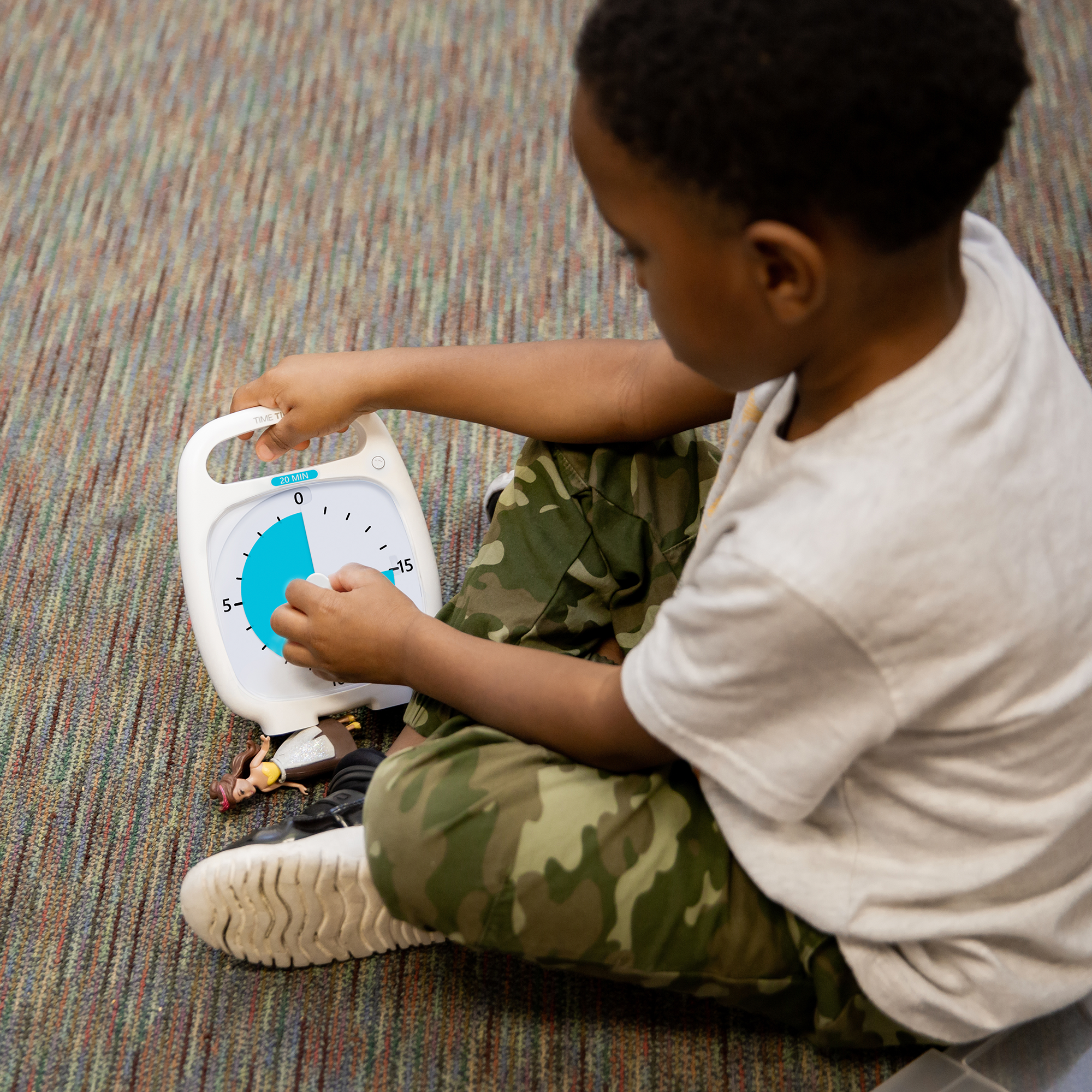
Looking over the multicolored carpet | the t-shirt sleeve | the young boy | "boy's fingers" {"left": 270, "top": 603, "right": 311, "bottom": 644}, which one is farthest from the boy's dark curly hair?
the multicolored carpet

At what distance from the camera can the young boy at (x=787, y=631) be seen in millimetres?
388

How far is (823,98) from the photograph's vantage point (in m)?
0.37

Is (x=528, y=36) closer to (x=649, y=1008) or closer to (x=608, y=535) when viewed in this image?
(x=608, y=535)

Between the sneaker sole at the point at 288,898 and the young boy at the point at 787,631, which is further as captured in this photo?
the sneaker sole at the point at 288,898

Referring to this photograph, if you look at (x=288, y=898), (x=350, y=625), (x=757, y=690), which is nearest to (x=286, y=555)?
(x=350, y=625)

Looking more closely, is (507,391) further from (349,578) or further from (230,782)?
(230,782)

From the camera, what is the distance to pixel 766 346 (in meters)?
0.45

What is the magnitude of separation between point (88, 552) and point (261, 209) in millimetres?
411

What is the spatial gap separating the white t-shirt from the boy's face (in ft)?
0.16

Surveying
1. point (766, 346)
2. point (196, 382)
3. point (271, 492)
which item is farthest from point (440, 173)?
A: point (766, 346)

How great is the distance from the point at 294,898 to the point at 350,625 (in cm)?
16

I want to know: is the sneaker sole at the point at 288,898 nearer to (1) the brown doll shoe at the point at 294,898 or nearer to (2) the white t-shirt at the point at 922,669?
(1) the brown doll shoe at the point at 294,898

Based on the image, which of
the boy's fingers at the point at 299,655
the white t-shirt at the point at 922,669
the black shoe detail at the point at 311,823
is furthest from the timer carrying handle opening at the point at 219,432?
the white t-shirt at the point at 922,669

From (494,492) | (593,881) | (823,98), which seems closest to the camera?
(823,98)
